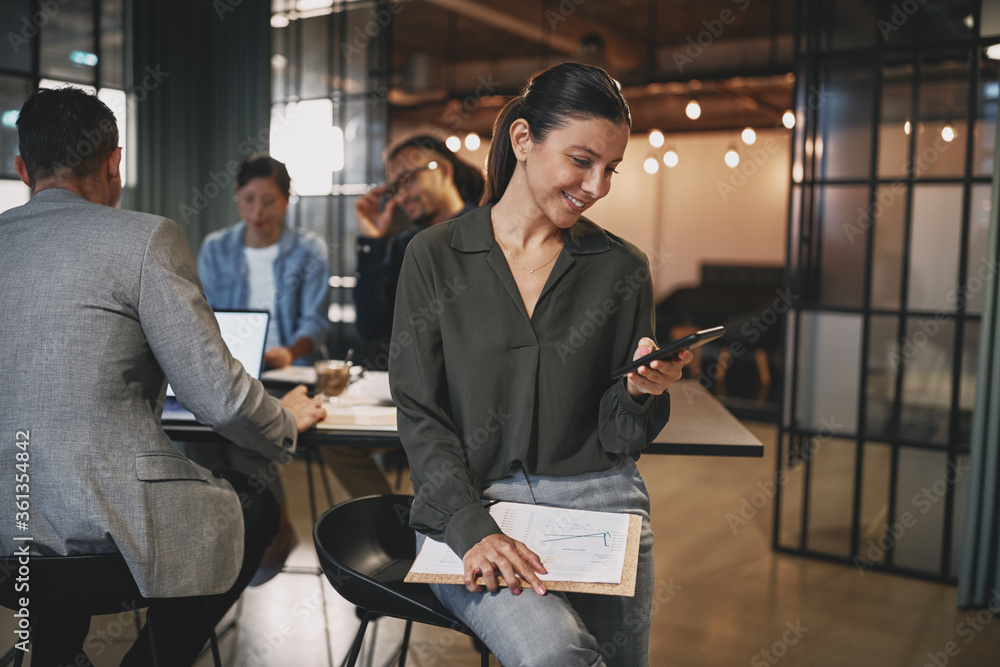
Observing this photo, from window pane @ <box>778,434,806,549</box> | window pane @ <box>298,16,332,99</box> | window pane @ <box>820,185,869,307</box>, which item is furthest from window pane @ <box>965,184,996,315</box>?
window pane @ <box>298,16,332,99</box>

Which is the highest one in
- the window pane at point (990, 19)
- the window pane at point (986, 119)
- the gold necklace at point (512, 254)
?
the window pane at point (990, 19)

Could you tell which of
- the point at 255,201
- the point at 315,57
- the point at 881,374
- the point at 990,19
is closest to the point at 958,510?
the point at 881,374

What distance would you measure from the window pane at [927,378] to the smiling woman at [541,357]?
2259 mm

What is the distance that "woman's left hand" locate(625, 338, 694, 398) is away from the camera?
4.19 feet

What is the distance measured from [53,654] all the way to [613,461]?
4.04 ft

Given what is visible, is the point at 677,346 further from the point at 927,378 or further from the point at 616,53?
the point at 616,53

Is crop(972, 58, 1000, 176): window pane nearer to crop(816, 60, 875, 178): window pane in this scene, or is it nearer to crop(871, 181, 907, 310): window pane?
crop(871, 181, 907, 310): window pane

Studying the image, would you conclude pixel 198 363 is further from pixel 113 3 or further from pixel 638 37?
pixel 638 37

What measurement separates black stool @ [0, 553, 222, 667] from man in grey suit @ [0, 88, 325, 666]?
0.11ft

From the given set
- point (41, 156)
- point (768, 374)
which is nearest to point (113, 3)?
point (41, 156)

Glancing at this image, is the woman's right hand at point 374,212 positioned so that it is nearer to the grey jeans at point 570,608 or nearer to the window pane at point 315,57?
the grey jeans at point 570,608

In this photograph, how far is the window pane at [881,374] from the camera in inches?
132

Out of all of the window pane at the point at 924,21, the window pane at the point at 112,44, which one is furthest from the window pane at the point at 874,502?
the window pane at the point at 112,44

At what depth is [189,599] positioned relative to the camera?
66.6 inches
